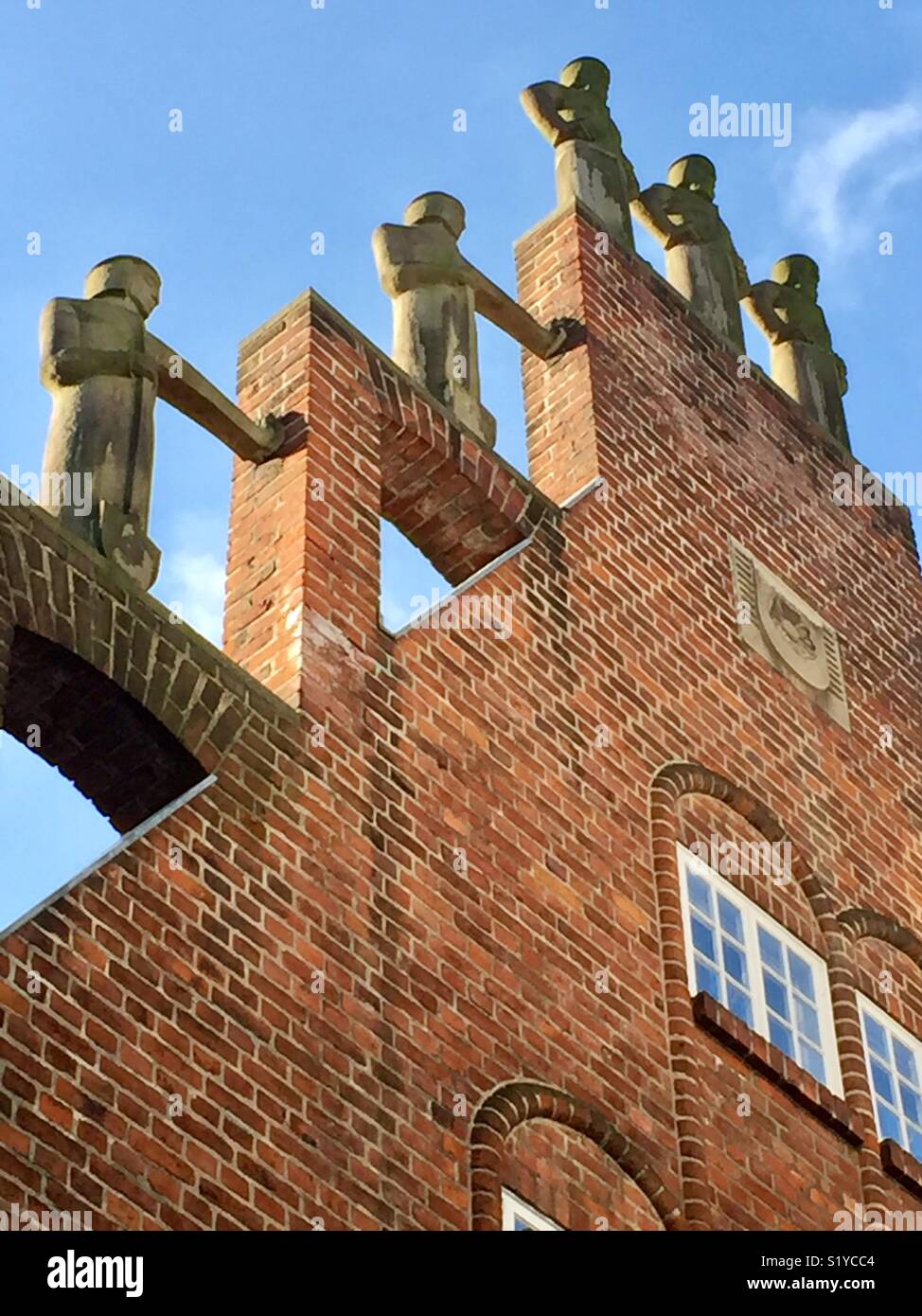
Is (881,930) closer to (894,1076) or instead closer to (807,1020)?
(894,1076)

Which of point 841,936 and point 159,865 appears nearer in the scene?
point 159,865

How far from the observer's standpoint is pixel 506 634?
461 inches

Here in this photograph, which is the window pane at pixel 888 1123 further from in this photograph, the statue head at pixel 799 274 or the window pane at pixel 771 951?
the statue head at pixel 799 274

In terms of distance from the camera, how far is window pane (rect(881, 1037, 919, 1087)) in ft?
41.7

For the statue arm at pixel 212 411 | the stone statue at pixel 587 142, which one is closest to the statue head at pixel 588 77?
the stone statue at pixel 587 142

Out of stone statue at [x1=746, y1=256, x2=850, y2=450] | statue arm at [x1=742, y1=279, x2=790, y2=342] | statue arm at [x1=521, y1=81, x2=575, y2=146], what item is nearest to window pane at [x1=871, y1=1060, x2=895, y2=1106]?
stone statue at [x1=746, y1=256, x2=850, y2=450]

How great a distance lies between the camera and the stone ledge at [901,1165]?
38.9 feet

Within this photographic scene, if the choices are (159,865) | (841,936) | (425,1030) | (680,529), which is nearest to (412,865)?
(425,1030)

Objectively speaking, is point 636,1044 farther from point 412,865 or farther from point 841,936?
point 841,936

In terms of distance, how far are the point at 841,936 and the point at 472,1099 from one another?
11.5 ft

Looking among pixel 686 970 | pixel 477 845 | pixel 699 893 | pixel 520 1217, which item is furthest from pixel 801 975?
pixel 520 1217

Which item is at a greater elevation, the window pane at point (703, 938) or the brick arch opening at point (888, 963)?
the brick arch opening at point (888, 963)

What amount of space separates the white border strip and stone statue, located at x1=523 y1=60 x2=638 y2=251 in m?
7.05

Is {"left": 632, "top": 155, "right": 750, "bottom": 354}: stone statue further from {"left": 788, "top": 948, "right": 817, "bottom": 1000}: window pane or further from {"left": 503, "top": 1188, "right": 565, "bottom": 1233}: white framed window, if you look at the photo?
{"left": 503, "top": 1188, "right": 565, "bottom": 1233}: white framed window
